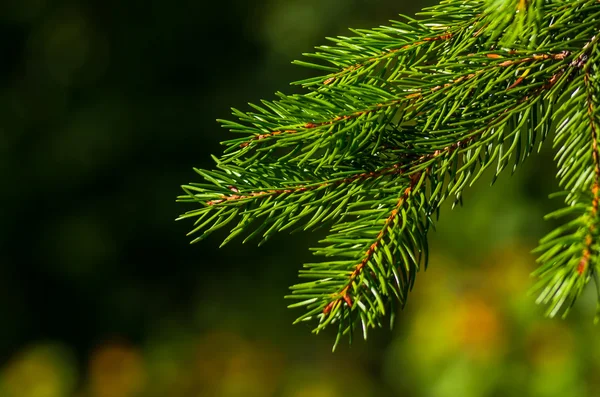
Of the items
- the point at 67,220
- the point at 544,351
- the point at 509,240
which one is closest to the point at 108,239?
the point at 67,220

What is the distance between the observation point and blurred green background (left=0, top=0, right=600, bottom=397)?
15.0 ft

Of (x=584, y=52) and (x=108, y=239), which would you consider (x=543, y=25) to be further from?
(x=108, y=239)

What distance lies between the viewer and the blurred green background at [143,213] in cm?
458

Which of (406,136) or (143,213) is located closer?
(406,136)

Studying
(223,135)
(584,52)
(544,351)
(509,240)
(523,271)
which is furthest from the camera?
(223,135)

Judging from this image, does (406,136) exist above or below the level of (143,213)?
below

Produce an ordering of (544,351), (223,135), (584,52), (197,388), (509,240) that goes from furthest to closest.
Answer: (223,135) < (197,388) < (509,240) < (544,351) < (584,52)

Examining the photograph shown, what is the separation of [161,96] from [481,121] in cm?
473

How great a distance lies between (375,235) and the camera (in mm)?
747

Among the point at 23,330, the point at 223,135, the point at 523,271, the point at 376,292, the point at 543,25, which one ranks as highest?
the point at 223,135

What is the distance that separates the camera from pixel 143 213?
5.11 m

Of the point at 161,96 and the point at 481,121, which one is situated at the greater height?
the point at 161,96

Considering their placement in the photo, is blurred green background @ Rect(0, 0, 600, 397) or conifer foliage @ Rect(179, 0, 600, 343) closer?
conifer foliage @ Rect(179, 0, 600, 343)

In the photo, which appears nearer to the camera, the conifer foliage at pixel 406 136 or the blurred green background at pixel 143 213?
the conifer foliage at pixel 406 136
